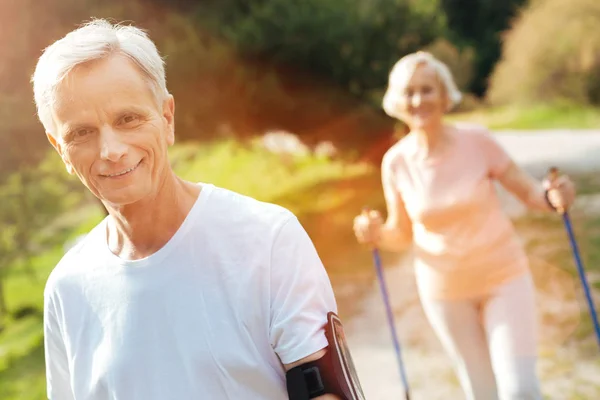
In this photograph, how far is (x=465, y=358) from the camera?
104 inches

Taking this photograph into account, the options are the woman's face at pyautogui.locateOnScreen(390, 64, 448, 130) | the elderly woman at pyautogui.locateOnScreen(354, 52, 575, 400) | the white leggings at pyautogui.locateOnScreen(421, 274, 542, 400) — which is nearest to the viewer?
the white leggings at pyautogui.locateOnScreen(421, 274, 542, 400)

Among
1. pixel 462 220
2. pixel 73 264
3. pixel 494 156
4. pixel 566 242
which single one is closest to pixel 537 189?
pixel 494 156

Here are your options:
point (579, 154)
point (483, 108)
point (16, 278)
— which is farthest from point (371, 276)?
point (483, 108)

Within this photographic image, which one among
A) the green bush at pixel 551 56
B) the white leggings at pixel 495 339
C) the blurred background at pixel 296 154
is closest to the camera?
the white leggings at pixel 495 339

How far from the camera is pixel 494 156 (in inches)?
107

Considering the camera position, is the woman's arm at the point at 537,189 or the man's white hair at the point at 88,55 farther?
the woman's arm at the point at 537,189

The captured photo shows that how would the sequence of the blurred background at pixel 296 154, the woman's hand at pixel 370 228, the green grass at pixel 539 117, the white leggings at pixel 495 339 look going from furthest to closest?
the green grass at pixel 539 117
the blurred background at pixel 296 154
the woman's hand at pixel 370 228
the white leggings at pixel 495 339

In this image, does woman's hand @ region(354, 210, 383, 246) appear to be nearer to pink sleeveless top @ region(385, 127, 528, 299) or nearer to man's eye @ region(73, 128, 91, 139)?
pink sleeveless top @ region(385, 127, 528, 299)

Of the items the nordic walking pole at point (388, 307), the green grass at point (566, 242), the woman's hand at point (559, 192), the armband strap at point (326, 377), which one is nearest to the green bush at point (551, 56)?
the green grass at point (566, 242)

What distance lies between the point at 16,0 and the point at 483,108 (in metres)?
11.0

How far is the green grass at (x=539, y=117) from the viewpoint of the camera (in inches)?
547

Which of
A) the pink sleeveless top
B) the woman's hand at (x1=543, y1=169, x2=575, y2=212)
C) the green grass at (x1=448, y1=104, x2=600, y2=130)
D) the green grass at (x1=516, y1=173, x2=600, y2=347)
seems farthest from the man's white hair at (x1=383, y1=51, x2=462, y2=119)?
the green grass at (x1=448, y1=104, x2=600, y2=130)

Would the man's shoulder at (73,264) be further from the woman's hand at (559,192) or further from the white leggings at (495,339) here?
the woman's hand at (559,192)

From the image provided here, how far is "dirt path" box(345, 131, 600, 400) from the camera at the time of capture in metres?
4.50
